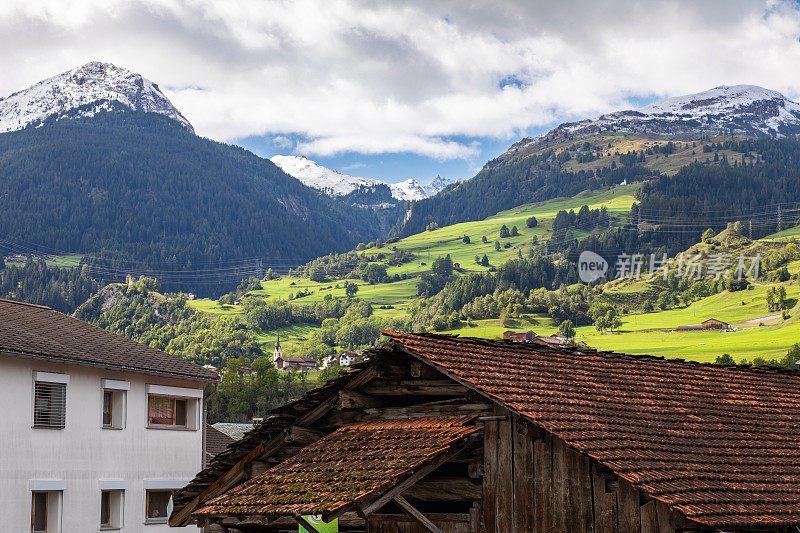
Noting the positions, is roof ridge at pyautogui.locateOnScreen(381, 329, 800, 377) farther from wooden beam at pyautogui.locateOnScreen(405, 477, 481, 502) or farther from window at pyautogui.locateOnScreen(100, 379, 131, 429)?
window at pyautogui.locateOnScreen(100, 379, 131, 429)

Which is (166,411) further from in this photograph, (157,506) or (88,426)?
(88,426)

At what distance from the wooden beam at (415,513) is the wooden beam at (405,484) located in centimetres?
21

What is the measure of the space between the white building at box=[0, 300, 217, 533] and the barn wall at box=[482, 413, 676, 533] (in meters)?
17.9

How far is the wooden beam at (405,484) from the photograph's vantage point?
481 inches

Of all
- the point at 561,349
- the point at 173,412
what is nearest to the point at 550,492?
the point at 561,349

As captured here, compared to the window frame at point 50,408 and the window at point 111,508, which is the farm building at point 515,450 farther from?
the window at point 111,508

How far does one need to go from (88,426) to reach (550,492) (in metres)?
21.0

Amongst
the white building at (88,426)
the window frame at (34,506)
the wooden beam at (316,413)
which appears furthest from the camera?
the window frame at (34,506)

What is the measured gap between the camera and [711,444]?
14.1 metres

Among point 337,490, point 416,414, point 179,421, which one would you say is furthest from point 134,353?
point 337,490

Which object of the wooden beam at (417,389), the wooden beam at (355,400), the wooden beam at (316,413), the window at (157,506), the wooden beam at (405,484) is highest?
the wooden beam at (417,389)

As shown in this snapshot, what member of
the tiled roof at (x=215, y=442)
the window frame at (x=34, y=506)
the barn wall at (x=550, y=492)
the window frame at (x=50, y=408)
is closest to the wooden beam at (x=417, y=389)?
the barn wall at (x=550, y=492)

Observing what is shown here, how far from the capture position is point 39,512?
28531 mm

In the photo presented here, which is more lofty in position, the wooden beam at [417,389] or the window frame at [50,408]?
the wooden beam at [417,389]
